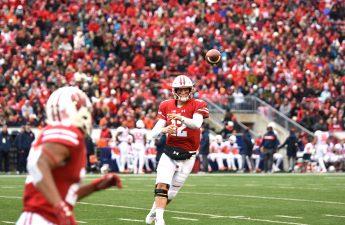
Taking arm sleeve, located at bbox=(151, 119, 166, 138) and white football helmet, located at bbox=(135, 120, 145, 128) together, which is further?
white football helmet, located at bbox=(135, 120, 145, 128)

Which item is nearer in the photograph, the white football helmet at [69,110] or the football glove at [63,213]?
the football glove at [63,213]

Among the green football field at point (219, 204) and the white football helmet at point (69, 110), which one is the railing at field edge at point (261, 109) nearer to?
the green football field at point (219, 204)

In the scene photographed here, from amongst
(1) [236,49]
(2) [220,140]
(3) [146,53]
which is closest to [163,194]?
(2) [220,140]

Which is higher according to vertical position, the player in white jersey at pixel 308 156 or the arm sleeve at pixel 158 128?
the arm sleeve at pixel 158 128

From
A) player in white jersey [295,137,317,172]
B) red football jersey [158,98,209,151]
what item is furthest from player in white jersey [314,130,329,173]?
red football jersey [158,98,209,151]

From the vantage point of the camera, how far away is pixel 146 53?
105 feet

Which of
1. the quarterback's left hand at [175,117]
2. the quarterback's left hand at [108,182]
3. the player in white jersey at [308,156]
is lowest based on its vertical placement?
the player in white jersey at [308,156]

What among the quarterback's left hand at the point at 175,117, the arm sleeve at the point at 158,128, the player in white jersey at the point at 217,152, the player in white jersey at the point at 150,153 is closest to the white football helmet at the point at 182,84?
the arm sleeve at the point at 158,128

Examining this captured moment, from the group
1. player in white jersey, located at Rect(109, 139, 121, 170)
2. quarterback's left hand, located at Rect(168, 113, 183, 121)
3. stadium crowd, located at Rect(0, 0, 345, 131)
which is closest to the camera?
quarterback's left hand, located at Rect(168, 113, 183, 121)

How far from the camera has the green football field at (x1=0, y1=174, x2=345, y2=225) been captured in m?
12.6

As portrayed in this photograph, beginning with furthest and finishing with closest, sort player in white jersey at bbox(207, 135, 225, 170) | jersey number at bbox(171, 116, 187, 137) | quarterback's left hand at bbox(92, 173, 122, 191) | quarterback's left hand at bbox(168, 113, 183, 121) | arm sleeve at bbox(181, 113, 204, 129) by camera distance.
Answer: player in white jersey at bbox(207, 135, 225, 170)
jersey number at bbox(171, 116, 187, 137)
arm sleeve at bbox(181, 113, 204, 129)
quarterback's left hand at bbox(168, 113, 183, 121)
quarterback's left hand at bbox(92, 173, 122, 191)

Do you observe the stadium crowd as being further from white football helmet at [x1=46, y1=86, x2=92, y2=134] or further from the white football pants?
white football helmet at [x1=46, y1=86, x2=92, y2=134]

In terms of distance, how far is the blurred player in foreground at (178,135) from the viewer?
11516mm

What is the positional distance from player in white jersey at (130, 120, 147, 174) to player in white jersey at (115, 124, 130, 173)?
0.21 meters
